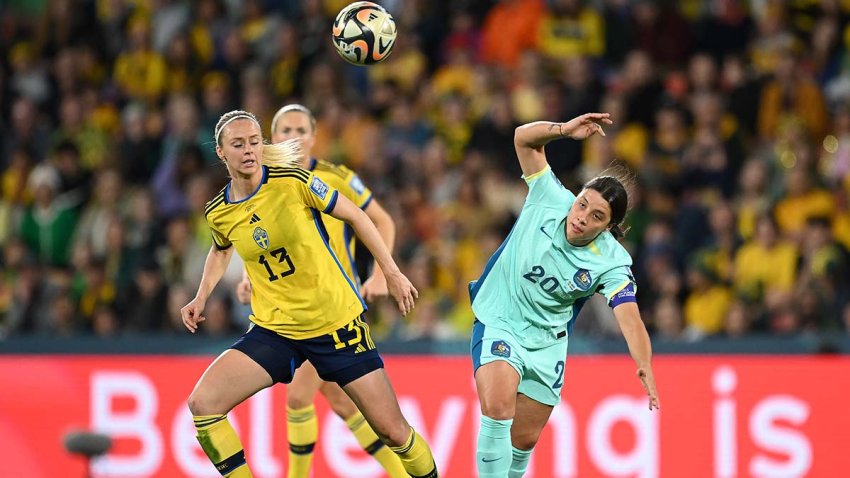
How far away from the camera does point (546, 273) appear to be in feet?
23.5

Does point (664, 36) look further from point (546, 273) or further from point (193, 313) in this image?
point (193, 313)

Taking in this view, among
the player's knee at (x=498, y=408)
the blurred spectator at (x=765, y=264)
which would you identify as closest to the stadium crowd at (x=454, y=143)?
the blurred spectator at (x=765, y=264)

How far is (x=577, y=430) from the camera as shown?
9961 millimetres

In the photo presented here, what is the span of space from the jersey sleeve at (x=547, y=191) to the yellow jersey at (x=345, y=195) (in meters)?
1.18

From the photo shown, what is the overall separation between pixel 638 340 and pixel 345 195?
2.04 m

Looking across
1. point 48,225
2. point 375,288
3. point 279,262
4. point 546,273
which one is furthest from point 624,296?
point 48,225

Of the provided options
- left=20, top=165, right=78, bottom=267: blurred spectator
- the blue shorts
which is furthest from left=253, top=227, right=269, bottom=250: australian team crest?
left=20, top=165, right=78, bottom=267: blurred spectator

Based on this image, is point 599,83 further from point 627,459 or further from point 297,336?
point 297,336

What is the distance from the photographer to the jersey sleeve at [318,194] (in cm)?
690

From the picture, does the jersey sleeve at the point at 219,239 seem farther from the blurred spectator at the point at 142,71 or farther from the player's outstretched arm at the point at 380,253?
the blurred spectator at the point at 142,71

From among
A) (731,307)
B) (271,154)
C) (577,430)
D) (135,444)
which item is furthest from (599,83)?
(271,154)

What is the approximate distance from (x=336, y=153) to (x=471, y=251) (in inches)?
75.7

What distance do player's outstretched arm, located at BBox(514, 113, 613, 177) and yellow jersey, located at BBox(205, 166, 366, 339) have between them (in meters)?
1.00

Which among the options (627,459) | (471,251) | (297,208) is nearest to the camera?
(297,208)
